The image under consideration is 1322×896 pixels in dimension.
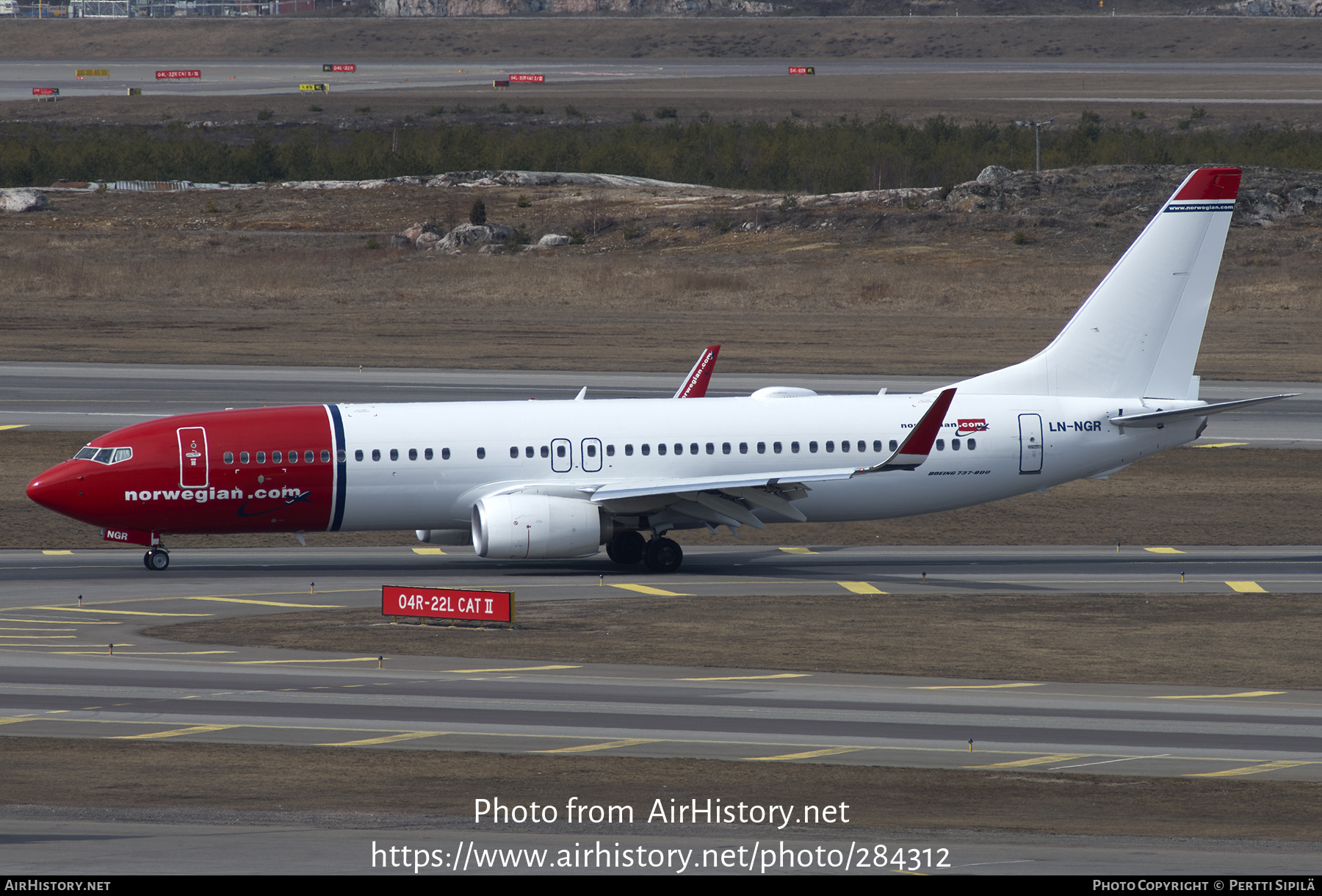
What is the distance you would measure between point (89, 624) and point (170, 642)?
10.2 ft

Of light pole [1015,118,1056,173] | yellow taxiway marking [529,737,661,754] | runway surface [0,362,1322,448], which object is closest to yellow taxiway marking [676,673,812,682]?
yellow taxiway marking [529,737,661,754]

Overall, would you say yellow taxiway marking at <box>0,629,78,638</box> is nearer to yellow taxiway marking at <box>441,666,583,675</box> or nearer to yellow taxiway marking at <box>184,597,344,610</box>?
yellow taxiway marking at <box>184,597,344,610</box>

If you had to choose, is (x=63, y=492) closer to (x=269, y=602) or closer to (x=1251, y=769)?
(x=269, y=602)

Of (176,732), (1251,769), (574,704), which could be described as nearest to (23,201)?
(176,732)

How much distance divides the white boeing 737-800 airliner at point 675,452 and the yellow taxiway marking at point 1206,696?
13025mm

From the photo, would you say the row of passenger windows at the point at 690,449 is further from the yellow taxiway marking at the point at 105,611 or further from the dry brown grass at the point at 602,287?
the dry brown grass at the point at 602,287

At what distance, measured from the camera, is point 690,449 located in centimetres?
4509

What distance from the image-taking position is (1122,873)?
19031mm

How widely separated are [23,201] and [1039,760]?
127225mm

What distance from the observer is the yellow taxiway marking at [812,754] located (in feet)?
84.4

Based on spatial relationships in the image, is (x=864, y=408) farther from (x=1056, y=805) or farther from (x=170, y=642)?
(x=1056, y=805)
